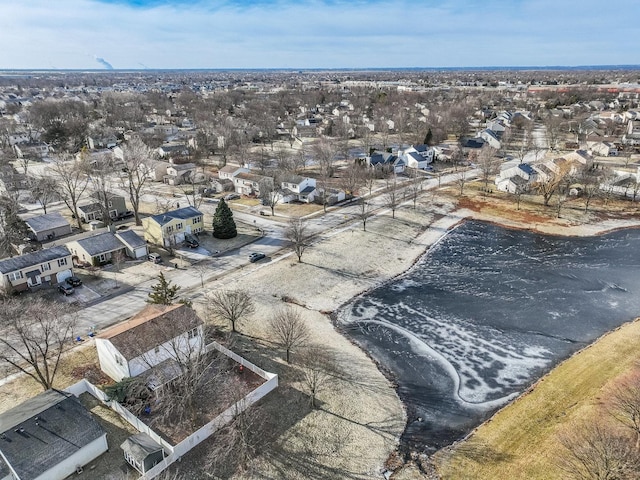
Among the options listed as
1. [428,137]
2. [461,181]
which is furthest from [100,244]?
[428,137]

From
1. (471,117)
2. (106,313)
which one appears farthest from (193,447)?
(471,117)

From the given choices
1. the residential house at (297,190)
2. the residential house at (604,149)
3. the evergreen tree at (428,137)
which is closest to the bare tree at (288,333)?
the residential house at (297,190)

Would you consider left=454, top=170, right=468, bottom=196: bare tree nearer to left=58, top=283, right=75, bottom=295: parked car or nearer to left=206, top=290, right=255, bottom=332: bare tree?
left=206, top=290, right=255, bottom=332: bare tree

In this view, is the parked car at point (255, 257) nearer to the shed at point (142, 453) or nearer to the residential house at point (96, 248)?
the residential house at point (96, 248)

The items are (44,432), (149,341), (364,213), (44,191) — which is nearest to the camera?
(44,432)

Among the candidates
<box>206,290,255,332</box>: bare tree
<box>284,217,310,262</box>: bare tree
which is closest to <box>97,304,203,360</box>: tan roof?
<box>206,290,255,332</box>: bare tree

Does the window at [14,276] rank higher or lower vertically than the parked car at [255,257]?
higher

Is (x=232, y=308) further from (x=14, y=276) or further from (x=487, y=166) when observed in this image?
(x=487, y=166)
